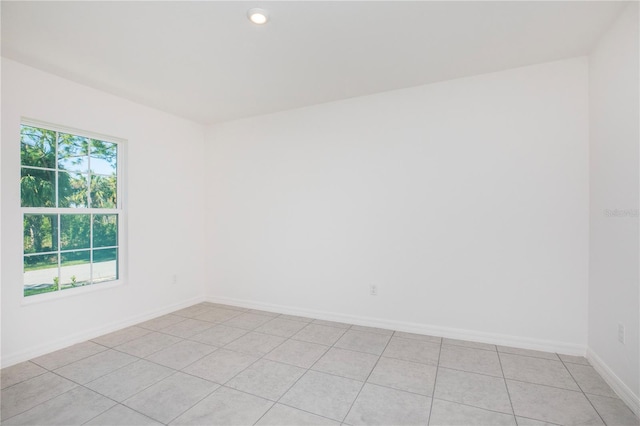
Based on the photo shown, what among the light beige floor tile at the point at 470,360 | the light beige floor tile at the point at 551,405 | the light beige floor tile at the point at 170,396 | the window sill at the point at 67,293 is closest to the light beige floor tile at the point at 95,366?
the light beige floor tile at the point at 170,396

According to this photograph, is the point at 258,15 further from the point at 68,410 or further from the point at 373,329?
the point at 373,329

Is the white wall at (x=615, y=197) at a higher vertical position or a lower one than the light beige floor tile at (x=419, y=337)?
higher

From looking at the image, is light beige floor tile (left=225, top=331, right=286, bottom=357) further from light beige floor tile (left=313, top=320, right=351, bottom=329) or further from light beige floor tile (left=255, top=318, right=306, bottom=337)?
light beige floor tile (left=313, top=320, right=351, bottom=329)

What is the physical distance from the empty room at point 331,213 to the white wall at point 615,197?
2 cm

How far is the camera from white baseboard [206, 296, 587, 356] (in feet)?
8.78

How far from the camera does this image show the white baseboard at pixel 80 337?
2.55 meters

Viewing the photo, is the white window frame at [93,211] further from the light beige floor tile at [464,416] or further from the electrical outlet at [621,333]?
the electrical outlet at [621,333]

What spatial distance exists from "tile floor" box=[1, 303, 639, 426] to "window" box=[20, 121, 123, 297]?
711 millimetres

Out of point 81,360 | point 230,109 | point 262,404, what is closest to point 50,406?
point 81,360

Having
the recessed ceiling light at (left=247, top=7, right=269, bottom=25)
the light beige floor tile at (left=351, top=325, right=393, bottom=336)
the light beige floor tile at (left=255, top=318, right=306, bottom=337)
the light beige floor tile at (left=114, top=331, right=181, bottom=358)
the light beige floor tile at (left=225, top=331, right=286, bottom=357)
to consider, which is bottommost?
the light beige floor tile at (left=255, top=318, right=306, bottom=337)

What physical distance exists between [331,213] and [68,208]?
2.68 meters

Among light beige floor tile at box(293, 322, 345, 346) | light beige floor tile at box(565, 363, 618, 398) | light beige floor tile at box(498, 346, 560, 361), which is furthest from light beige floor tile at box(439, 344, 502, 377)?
light beige floor tile at box(293, 322, 345, 346)

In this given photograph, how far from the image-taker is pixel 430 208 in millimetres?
3117

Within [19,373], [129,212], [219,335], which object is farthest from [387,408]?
[129,212]
